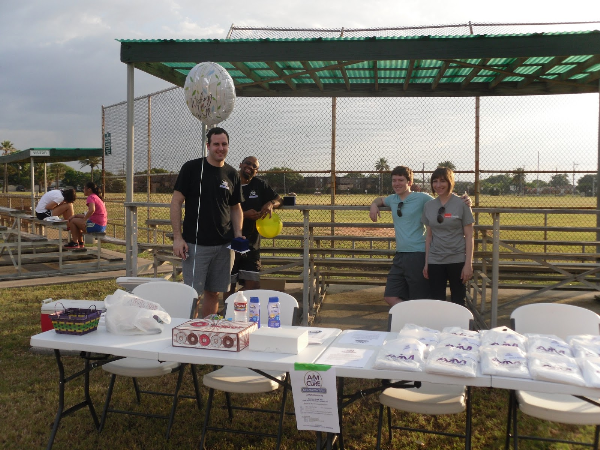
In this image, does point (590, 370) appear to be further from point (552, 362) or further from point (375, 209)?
point (375, 209)

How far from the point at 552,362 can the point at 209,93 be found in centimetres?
343

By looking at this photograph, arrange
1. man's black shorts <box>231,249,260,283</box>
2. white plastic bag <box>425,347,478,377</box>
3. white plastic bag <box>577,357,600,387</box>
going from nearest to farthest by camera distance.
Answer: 1. white plastic bag <box>577,357,600,387</box>
2. white plastic bag <box>425,347,478,377</box>
3. man's black shorts <box>231,249,260,283</box>

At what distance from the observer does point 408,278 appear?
4.81 metres

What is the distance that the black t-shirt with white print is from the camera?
179 inches

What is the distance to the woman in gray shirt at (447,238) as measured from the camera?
4.50 meters

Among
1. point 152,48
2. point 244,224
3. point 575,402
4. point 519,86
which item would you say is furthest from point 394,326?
point 519,86

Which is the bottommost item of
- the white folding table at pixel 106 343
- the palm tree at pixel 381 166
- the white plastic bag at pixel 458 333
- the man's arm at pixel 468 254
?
the white folding table at pixel 106 343

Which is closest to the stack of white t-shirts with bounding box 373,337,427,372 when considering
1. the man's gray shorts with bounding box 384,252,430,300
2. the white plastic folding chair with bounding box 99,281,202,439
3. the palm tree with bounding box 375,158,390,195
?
the white plastic folding chair with bounding box 99,281,202,439

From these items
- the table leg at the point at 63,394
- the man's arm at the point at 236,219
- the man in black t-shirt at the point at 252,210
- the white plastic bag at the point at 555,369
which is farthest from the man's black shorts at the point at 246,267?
the white plastic bag at the point at 555,369

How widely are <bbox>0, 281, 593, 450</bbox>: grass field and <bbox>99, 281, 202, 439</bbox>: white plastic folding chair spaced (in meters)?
0.12

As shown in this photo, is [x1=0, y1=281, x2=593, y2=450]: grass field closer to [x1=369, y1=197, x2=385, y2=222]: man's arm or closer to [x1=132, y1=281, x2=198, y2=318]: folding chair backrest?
[x1=132, y1=281, x2=198, y2=318]: folding chair backrest

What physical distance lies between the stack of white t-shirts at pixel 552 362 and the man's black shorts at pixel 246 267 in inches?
130

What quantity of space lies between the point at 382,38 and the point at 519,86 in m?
3.13

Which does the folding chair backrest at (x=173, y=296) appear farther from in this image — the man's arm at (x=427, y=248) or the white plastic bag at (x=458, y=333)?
the man's arm at (x=427, y=248)
